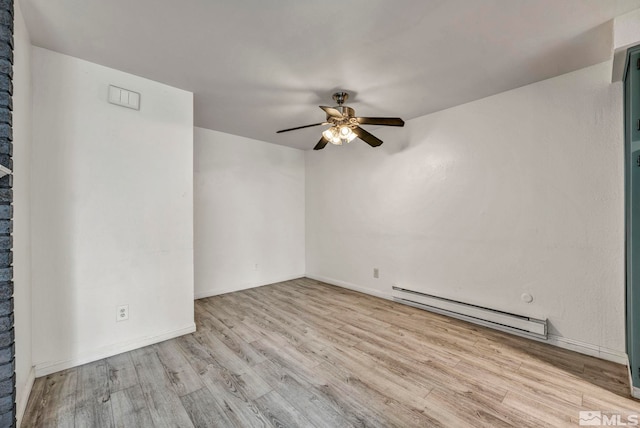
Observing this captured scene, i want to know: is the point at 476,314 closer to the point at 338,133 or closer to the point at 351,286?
the point at 351,286

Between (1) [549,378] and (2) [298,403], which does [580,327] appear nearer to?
(1) [549,378]

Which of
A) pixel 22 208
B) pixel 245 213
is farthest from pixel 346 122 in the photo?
pixel 22 208

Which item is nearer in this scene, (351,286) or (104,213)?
(104,213)

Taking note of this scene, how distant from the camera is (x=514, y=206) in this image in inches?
102

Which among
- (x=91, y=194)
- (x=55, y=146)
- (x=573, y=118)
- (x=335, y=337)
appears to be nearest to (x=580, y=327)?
(x=573, y=118)

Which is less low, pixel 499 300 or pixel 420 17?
pixel 420 17

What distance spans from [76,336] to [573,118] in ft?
15.1

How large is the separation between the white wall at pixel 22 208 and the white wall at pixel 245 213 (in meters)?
1.89

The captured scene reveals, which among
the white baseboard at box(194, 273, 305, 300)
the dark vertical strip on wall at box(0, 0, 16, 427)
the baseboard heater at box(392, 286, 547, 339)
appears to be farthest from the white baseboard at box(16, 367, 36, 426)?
the baseboard heater at box(392, 286, 547, 339)

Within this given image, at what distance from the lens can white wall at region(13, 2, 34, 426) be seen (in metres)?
1.54

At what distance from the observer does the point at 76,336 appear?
2.05 m

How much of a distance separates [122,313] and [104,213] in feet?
2.92

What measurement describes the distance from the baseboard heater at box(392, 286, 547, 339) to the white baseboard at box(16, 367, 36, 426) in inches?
136

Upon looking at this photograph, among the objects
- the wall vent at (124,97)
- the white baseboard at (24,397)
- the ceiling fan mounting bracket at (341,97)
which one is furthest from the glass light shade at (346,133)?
the white baseboard at (24,397)
